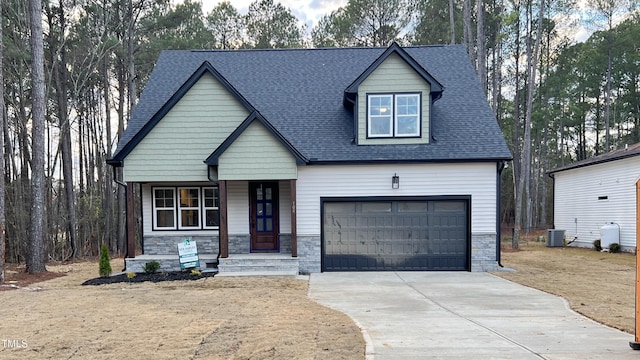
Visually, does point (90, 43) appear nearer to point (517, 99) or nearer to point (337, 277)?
point (337, 277)

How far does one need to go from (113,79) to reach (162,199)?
16.7m

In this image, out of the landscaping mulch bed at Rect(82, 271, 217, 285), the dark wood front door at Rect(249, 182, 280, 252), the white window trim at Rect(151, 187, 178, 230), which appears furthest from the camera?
the white window trim at Rect(151, 187, 178, 230)

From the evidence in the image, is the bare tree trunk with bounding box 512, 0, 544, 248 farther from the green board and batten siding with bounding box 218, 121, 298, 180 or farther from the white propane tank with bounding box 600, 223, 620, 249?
the green board and batten siding with bounding box 218, 121, 298, 180

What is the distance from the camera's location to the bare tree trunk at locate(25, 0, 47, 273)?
1209 centimetres

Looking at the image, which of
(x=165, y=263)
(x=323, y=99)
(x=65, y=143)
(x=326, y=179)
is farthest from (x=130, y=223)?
(x=65, y=143)

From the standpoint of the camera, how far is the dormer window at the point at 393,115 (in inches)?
481

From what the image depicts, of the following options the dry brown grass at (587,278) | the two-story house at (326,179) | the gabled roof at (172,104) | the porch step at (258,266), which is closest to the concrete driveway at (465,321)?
the dry brown grass at (587,278)

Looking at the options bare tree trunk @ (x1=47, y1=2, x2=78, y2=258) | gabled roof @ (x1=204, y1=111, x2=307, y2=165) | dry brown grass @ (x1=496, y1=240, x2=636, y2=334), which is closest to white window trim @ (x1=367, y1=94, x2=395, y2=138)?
gabled roof @ (x1=204, y1=111, x2=307, y2=165)

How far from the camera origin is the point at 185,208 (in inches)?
507

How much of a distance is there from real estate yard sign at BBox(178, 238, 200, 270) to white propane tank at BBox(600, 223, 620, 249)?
1611 cm

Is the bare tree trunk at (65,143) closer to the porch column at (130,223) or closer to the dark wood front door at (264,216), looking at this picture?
the porch column at (130,223)

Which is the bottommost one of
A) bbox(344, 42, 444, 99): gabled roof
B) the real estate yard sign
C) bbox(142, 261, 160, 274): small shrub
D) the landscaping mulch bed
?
the landscaping mulch bed

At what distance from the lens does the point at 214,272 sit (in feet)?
37.7

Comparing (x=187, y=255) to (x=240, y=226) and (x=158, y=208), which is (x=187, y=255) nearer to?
(x=240, y=226)
